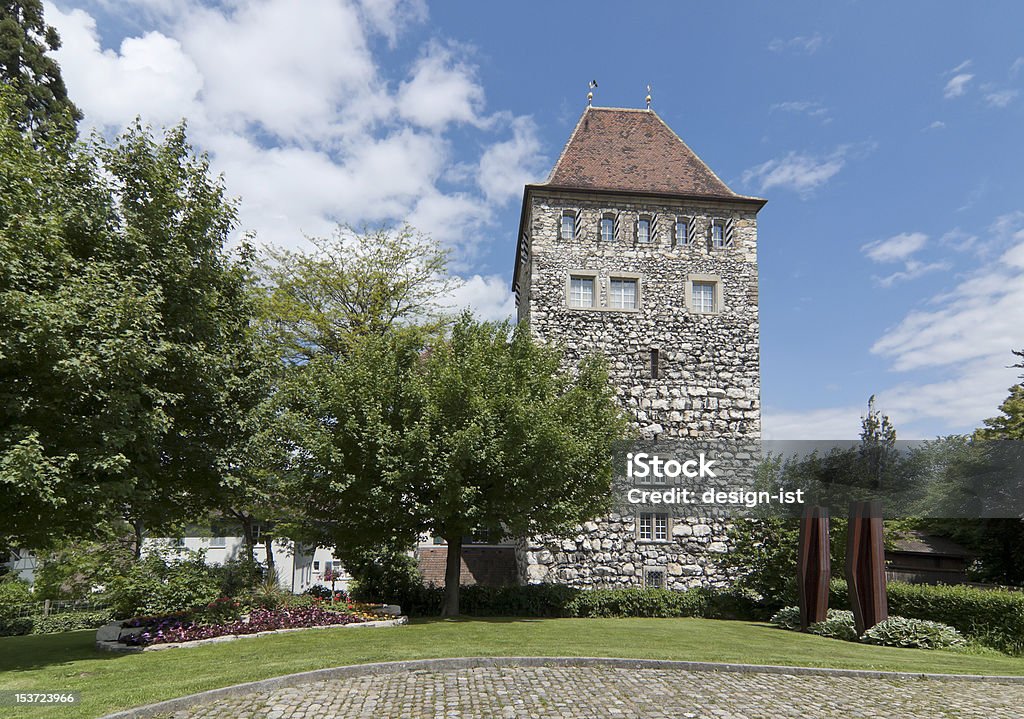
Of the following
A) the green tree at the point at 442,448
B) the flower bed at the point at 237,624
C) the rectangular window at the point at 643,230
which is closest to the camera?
the flower bed at the point at 237,624

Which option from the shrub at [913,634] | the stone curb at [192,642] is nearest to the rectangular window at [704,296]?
the shrub at [913,634]

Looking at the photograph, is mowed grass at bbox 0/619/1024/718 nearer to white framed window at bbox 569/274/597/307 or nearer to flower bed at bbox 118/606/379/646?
flower bed at bbox 118/606/379/646

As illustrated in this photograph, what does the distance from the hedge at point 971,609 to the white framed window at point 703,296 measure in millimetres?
11711

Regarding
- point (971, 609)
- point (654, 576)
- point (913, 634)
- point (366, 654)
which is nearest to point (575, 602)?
point (654, 576)

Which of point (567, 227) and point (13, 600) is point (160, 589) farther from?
point (567, 227)

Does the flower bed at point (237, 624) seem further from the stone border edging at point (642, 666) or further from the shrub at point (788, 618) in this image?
the shrub at point (788, 618)

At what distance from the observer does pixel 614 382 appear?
25969mm

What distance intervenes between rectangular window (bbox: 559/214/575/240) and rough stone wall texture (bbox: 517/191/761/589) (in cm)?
20

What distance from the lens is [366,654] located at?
11.2 metres

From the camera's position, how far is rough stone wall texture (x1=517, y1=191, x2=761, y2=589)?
83.4ft

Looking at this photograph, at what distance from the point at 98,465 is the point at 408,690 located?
5.85m

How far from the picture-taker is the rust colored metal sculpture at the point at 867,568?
51.9ft

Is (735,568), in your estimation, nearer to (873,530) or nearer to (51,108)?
(873,530)

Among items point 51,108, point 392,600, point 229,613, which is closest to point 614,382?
point 392,600
